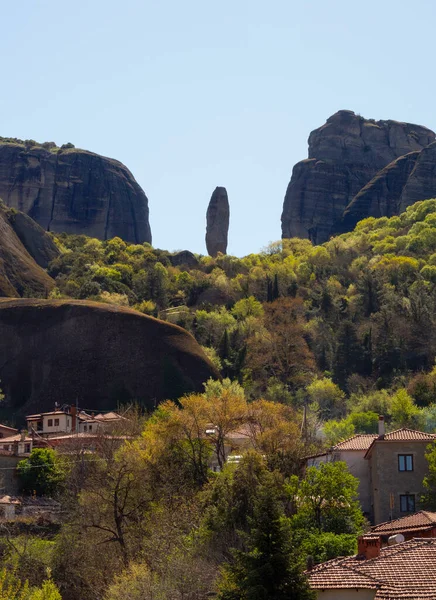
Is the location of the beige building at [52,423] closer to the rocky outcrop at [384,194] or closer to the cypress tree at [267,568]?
the cypress tree at [267,568]

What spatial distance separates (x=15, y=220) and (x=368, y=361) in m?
54.2

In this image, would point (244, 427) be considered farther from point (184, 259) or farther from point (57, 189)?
point (57, 189)

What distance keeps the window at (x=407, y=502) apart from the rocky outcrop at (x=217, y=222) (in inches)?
4845

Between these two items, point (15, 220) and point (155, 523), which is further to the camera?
point (15, 220)

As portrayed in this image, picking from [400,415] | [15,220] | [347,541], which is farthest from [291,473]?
[15,220]

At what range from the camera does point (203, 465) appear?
196ft

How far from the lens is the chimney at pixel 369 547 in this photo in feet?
115

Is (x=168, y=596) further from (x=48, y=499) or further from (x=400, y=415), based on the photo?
(x=400, y=415)

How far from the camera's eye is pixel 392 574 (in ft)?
102

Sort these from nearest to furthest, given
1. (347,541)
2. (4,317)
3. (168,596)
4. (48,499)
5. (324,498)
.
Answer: (168,596), (347,541), (324,498), (48,499), (4,317)

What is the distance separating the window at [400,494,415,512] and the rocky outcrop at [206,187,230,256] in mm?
123058

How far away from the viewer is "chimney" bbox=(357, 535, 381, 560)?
34.9 metres

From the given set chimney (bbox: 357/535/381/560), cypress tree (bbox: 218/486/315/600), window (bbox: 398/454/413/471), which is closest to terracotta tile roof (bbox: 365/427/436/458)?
window (bbox: 398/454/413/471)

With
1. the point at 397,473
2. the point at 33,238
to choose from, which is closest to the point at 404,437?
the point at 397,473
